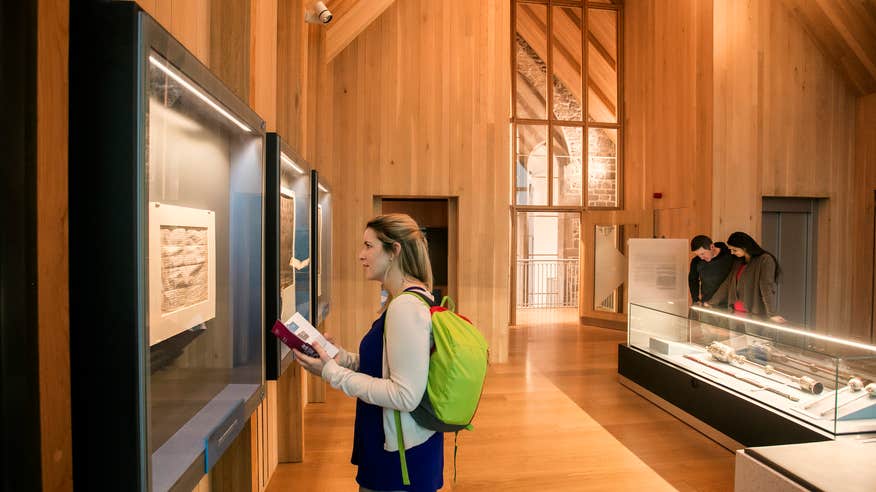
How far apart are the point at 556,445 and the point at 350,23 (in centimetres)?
488

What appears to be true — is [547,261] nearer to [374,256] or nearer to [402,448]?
[374,256]

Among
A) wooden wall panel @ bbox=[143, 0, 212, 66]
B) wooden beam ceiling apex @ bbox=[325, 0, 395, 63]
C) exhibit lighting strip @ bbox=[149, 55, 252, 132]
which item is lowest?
exhibit lighting strip @ bbox=[149, 55, 252, 132]

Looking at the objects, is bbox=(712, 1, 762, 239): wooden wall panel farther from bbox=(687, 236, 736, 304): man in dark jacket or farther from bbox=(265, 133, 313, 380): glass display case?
bbox=(265, 133, 313, 380): glass display case

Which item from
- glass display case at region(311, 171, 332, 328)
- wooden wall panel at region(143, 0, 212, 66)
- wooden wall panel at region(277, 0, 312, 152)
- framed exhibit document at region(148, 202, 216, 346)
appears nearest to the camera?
framed exhibit document at region(148, 202, 216, 346)

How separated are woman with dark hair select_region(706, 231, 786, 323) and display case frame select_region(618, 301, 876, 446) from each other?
2.23 feet

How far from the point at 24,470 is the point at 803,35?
954cm

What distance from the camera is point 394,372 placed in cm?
158

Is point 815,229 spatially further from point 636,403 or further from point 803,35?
point 636,403

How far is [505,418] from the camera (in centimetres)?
462

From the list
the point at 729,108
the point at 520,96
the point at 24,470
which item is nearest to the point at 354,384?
the point at 24,470

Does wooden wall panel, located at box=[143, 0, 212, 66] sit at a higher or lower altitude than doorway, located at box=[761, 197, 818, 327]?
higher

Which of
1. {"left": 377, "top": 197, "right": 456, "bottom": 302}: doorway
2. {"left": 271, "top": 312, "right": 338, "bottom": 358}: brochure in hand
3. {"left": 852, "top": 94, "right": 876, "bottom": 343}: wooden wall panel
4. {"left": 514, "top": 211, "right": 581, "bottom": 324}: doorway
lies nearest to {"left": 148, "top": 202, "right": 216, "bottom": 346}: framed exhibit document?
{"left": 271, "top": 312, "right": 338, "bottom": 358}: brochure in hand

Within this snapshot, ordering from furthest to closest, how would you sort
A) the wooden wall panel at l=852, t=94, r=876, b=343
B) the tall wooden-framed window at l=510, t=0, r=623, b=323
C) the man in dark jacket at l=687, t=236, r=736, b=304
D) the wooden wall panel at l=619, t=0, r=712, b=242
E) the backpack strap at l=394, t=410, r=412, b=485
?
the tall wooden-framed window at l=510, t=0, r=623, b=323 → the wooden wall panel at l=619, t=0, r=712, b=242 → the wooden wall panel at l=852, t=94, r=876, b=343 → the man in dark jacket at l=687, t=236, r=736, b=304 → the backpack strap at l=394, t=410, r=412, b=485

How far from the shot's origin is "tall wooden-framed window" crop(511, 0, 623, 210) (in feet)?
32.4
